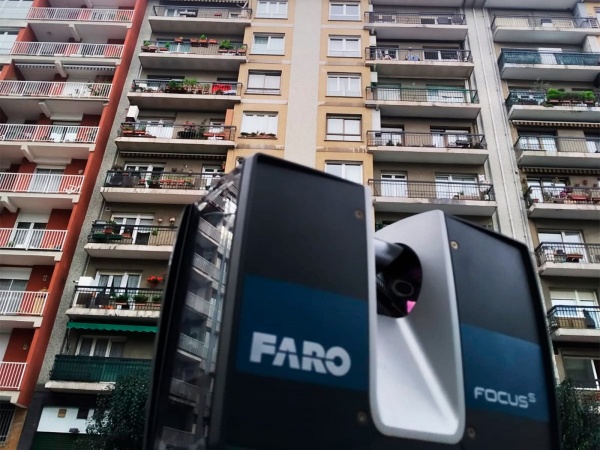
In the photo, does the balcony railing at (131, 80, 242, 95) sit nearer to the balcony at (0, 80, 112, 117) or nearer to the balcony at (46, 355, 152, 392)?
the balcony at (0, 80, 112, 117)

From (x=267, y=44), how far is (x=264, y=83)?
7.41 ft

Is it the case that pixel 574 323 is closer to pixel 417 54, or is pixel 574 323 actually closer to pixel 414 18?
pixel 417 54

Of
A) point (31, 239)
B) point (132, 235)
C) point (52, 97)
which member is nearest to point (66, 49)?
point (52, 97)

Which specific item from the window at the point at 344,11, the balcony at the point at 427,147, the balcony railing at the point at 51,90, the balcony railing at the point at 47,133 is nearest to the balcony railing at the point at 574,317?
the balcony at the point at 427,147

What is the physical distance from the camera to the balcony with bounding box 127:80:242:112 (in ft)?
71.0

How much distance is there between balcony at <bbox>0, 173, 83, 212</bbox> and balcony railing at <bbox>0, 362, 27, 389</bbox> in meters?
5.96

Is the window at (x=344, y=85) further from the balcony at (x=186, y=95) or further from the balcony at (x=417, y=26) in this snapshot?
the balcony at (x=186, y=95)

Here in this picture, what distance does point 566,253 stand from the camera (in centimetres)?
1822

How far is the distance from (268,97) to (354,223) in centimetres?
2026

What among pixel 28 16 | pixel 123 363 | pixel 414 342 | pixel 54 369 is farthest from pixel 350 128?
pixel 414 342

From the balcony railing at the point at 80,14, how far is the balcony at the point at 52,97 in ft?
12.1

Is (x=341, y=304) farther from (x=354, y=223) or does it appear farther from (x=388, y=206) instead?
(x=388, y=206)

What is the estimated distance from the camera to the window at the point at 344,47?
2320 centimetres

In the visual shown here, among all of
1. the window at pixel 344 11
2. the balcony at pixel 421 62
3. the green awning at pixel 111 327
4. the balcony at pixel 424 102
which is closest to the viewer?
the green awning at pixel 111 327
